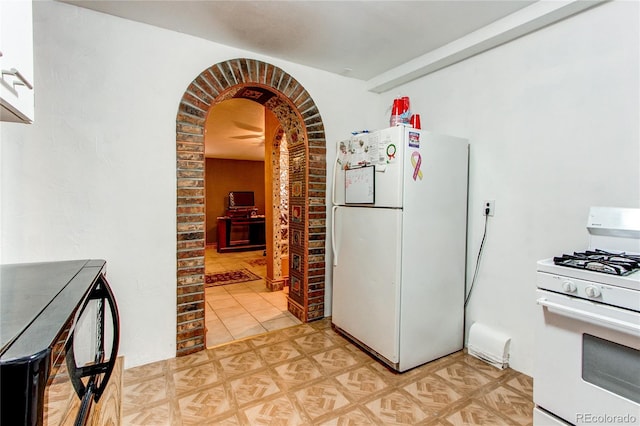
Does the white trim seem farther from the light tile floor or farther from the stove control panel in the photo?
the light tile floor

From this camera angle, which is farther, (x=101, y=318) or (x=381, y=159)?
(x=381, y=159)

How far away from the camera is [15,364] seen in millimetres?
530

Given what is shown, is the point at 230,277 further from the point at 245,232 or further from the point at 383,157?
the point at 383,157

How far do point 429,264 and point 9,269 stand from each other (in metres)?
2.25

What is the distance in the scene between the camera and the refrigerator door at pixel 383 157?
2070mm

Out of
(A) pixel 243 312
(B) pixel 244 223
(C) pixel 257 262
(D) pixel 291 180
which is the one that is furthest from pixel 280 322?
(B) pixel 244 223

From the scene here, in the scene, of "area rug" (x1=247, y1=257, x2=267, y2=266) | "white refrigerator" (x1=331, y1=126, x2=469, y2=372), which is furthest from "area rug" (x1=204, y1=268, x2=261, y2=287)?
"white refrigerator" (x1=331, y1=126, x2=469, y2=372)

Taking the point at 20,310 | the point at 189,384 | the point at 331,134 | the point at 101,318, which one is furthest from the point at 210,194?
the point at 20,310

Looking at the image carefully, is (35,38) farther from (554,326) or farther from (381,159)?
(554,326)

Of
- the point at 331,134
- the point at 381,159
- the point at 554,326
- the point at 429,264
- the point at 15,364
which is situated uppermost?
the point at 331,134

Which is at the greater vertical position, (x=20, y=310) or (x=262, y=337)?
(x=20, y=310)

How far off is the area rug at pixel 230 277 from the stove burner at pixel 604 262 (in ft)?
13.2

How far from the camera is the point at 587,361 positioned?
4.43 ft

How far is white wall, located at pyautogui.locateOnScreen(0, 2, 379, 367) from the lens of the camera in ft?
6.19
